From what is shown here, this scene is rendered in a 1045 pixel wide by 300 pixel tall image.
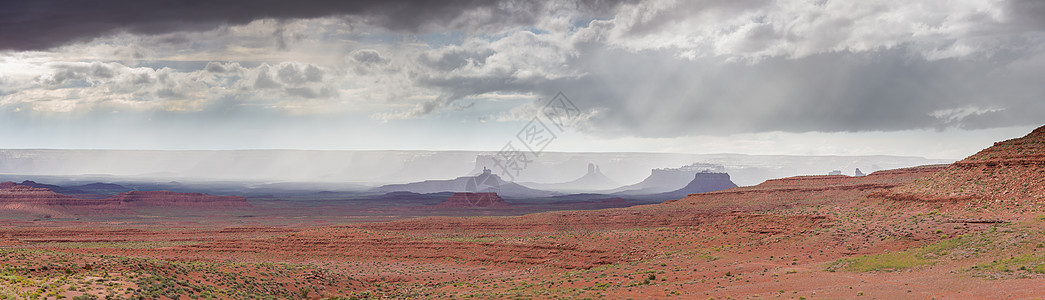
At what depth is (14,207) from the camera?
167 metres

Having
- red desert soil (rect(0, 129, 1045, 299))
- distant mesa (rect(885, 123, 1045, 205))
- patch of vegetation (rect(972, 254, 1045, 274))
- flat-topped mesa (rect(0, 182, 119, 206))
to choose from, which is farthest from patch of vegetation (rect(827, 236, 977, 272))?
flat-topped mesa (rect(0, 182, 119, 206))

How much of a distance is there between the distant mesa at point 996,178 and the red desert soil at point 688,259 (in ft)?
0.48

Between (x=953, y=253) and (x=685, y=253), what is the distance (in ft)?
61.7

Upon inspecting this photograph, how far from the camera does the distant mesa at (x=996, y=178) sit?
47625 millimetres

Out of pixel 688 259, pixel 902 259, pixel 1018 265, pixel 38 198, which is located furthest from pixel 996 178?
pixel 38 198

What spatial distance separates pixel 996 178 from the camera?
5075 centimetres

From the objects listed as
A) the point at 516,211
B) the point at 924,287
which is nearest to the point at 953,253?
the point at 924,287

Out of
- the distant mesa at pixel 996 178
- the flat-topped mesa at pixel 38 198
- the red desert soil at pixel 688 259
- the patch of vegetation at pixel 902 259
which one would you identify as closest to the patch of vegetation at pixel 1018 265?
the red desert soil at pixel 688 259

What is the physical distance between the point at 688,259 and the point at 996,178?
79.5 feet

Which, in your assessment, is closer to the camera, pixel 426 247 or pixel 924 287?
pixel 924 287

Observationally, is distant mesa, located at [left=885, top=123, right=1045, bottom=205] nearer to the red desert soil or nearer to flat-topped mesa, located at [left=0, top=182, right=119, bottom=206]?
the red desert soil

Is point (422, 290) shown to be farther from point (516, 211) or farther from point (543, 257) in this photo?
point (516, 211)

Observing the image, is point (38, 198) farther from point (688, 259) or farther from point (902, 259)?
point (902, 259)

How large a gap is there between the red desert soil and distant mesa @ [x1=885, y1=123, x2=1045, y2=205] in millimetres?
148
